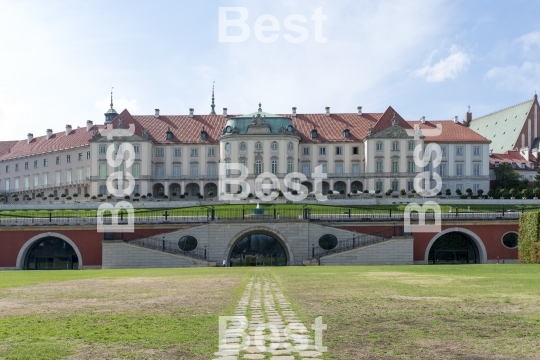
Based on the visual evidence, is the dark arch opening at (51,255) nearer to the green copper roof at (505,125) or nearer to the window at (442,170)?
the window at (442,170)

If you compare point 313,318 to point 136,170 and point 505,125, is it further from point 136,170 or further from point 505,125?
point 505,125

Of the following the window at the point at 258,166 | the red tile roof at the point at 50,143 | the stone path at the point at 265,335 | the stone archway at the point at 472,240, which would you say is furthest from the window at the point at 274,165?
the stone path at the point at 265,335

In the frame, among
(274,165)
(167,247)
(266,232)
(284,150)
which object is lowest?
(167,247)

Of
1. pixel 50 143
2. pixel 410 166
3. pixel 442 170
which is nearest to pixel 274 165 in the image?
pixel 410 166

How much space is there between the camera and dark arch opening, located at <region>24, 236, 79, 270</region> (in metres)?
46.7

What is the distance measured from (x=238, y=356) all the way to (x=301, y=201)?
59.1 m

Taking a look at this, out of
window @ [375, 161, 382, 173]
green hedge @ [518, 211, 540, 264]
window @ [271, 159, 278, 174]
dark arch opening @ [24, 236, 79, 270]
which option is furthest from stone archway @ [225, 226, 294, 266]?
window @ [375, 161, 382, 173]

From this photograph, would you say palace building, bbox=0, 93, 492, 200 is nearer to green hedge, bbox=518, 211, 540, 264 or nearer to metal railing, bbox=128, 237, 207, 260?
metal railing, bbox=128, 237, 207, 260

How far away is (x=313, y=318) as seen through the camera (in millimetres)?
12031

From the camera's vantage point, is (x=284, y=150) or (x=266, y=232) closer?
(x=266, y=232)

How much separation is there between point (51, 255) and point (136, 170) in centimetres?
3636

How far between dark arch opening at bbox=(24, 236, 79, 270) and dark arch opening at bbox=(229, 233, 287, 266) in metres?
11.7

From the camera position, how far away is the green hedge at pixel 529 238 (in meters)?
38.3

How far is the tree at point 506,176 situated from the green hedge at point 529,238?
44.9m
